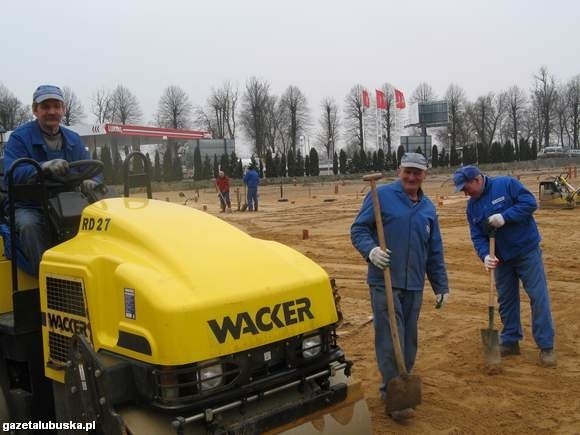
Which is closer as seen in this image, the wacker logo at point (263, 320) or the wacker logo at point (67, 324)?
the wacker logo at point (263, 320)

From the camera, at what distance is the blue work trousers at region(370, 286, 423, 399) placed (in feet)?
15.0

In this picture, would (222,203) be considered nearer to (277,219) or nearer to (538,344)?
(277,219)

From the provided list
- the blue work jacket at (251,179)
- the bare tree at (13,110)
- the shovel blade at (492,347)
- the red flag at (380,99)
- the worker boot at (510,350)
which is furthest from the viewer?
the red flag at (380,99)

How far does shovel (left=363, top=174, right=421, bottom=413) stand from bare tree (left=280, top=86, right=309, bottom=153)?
202ft

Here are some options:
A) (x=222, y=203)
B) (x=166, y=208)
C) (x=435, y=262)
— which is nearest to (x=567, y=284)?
(x=435, y=262)

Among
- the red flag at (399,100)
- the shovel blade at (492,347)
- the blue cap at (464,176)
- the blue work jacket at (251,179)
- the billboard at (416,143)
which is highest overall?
the red flag at (399,100)

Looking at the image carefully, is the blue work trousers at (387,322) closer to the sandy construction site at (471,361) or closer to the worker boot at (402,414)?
the worker boot at (402,414)

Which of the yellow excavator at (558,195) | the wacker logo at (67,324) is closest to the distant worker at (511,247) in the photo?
the wacker logo at (67,324)

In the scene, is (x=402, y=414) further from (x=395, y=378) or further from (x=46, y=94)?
(x=46, y=94)

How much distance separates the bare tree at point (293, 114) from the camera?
217 ft

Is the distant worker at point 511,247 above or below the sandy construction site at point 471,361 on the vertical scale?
above

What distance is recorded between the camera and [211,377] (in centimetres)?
273

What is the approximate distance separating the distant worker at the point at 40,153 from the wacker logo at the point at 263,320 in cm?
138

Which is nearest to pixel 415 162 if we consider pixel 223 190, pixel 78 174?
pixel 78 174
